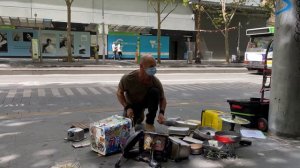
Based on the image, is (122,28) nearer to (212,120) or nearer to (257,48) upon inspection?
(257,48)

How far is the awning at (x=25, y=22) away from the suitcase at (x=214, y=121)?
77.9 ft

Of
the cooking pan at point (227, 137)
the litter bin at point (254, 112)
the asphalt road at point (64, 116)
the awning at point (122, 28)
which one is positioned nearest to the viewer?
the asphalt road at point (64, 116)

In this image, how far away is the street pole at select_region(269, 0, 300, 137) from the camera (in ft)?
16.9

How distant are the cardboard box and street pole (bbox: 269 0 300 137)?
2.34 metres

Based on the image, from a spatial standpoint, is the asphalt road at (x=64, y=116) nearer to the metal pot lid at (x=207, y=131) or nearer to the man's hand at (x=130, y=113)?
the metal pot lid at (x=207, y=131)

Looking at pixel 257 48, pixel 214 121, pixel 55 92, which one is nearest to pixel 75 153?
pixel 214 121

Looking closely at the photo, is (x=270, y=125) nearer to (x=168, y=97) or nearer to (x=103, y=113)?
(x=103, y=113)

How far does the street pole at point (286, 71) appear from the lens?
5164mm

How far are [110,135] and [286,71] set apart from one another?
277 centimetres

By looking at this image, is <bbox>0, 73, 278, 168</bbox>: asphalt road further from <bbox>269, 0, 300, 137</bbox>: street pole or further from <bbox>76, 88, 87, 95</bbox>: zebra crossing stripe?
<bbox>269, 0, 300, 137</bbox>: street pole

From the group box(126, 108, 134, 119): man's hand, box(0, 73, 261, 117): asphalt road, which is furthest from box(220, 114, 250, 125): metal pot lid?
box(0, 73, 261, 117): asphalt road

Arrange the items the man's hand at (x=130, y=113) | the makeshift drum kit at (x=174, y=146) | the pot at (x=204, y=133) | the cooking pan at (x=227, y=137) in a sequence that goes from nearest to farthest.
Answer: the makeshift drum kit at (x=174, y=146), the cooking pan at (x=227, y=137), the pot at (x=204, y=133), the man's hand at (x=130, y=113)

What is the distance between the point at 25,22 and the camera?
92.3ft

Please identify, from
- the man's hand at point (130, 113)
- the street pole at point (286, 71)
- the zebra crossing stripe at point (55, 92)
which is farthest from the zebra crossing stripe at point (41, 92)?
the street pole at point (286, 71)
